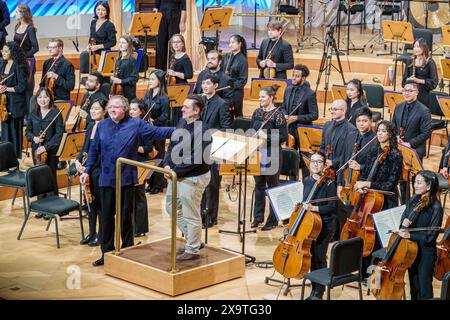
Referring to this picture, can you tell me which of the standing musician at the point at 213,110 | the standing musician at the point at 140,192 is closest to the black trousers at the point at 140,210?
the standing musician at the point at 140,192

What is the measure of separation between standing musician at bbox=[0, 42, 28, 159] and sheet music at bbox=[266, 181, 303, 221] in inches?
141

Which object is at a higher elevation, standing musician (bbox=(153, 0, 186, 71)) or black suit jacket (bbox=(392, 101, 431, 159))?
standing musician (bbox=(153, 0, 186, 71))

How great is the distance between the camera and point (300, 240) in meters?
6.91

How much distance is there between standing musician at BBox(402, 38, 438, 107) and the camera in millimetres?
9742

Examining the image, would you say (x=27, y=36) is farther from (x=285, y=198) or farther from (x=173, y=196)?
(x=285, y=198)

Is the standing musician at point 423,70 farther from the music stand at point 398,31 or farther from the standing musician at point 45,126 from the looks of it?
the standing musician at point 45,126

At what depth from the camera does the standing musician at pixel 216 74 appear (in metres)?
9.41

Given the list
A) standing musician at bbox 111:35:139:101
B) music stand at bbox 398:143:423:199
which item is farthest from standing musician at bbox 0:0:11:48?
music stand at bbox 398:143:423:199

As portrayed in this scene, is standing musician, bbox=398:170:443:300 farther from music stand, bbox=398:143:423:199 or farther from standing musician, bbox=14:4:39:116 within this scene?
standing musician, bbox=14:4:39:116

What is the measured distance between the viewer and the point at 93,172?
7875 millimetres
